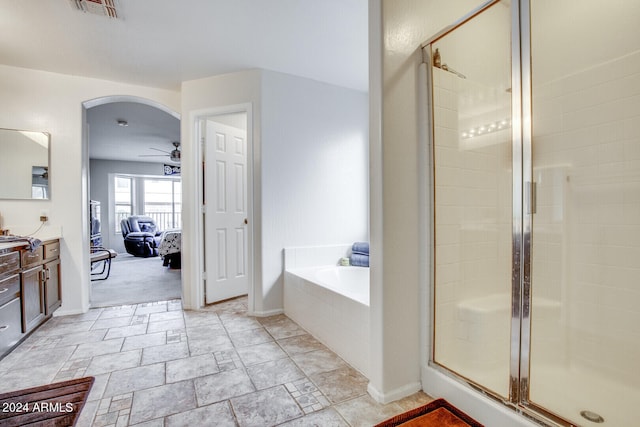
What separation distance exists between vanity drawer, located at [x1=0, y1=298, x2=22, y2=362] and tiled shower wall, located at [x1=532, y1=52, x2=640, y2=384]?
3.23 m

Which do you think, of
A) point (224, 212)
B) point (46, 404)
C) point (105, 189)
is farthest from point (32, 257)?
point (105, 189)

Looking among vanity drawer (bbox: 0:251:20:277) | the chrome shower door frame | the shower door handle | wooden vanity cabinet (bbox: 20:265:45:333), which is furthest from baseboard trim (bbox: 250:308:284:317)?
the shower door handle

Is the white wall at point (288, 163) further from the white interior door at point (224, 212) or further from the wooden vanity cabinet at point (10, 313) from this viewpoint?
the wooden vanity cabinet at point (10, 313)

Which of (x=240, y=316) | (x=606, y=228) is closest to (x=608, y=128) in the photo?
(x=606, y=228)

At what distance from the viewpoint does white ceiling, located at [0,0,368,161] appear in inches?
84.4

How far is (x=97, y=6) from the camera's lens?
2064 millimetres

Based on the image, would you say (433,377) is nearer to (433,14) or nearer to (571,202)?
(571,202)

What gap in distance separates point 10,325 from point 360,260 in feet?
9.26

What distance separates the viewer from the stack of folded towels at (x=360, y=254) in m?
3.33

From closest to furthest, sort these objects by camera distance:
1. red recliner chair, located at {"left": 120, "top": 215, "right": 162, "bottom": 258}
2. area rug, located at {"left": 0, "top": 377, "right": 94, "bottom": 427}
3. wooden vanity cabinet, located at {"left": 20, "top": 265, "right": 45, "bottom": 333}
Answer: area rug, located at {"left": 0, "top": 377, "right": 94, "bottom": 427} → wooden vanity cabinet, located at {"left": 20, "top": 265, "right": 45, "bottom": 333} → red recliner chair, located at {"left": 120, "top": 215, "right": 162, "bottom": 258}

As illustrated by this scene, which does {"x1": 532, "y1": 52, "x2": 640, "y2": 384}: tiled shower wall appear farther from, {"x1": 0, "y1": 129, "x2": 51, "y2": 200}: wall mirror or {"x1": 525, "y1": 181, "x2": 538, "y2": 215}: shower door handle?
{"x1": 0, "y1": 129, "x2": 51, "y2": 200}: wall mirror

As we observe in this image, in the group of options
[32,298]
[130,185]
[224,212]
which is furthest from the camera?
[130,185]

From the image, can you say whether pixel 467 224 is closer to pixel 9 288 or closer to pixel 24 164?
pixel 9 288

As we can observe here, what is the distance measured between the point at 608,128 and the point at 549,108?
31 centimetres
